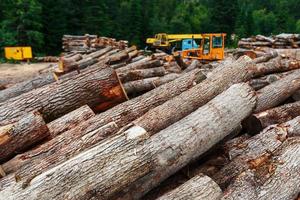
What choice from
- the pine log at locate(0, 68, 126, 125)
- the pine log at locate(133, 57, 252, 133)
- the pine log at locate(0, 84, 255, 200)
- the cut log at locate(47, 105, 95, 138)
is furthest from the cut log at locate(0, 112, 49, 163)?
the pine log at locate(133, 57, 252, 133)

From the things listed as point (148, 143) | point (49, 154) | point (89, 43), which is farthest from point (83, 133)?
point (89, 43)

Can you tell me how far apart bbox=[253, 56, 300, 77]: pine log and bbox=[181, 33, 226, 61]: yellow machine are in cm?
1171

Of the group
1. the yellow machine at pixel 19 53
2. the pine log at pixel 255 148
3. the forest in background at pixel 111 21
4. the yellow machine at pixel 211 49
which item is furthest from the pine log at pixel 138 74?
the forest in background at pixel 111 21

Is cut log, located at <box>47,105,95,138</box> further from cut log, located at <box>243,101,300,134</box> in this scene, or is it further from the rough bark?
cut log, located at <box>243,101,300,134</box>

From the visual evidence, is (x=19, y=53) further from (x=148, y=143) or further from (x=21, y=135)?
(x=148, y=143)

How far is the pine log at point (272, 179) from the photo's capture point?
3.51m

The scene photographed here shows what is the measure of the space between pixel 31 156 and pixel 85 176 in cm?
98

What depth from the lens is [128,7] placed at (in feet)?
129

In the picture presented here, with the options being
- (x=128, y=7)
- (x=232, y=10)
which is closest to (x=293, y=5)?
(x=232, y=10)

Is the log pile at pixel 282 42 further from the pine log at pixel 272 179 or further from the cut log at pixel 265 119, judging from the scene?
the pine log at pixel 272 179

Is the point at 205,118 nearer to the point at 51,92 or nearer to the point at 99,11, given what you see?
the point at 51,92

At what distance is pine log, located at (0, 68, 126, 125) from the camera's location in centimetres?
457

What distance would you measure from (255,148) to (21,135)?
111 inches

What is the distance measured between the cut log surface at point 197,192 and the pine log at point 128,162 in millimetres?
→ 289
